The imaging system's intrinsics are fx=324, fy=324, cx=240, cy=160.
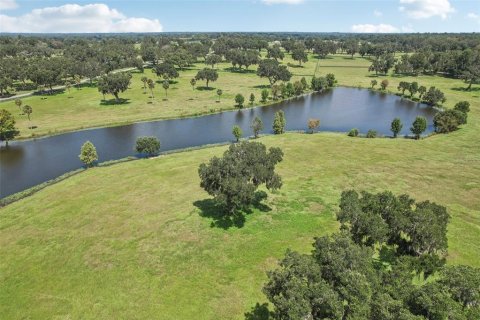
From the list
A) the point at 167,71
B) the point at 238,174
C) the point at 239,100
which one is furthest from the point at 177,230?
the point at 167,71

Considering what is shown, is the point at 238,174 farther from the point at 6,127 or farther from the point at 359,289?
the point at 6,127

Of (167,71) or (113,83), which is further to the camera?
(167,71)

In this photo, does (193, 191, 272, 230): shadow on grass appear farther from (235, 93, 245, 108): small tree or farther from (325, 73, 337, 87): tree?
(325, 73, 337, 87): tree

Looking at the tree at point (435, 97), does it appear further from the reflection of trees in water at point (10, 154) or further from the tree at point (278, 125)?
the reflection of trees in water at point (10, 154)

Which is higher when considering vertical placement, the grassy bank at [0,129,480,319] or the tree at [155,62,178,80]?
the tree at [155,62,178,80]

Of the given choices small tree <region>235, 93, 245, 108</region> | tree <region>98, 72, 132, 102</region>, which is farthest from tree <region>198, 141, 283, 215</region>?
tree <region>98, 72, 132, 102</region>

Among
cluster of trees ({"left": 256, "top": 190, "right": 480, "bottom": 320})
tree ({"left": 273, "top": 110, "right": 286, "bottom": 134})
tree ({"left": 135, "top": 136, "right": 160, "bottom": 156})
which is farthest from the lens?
tree ({"left": 273, "top": 110, "right": 286, "bottom": 134})
